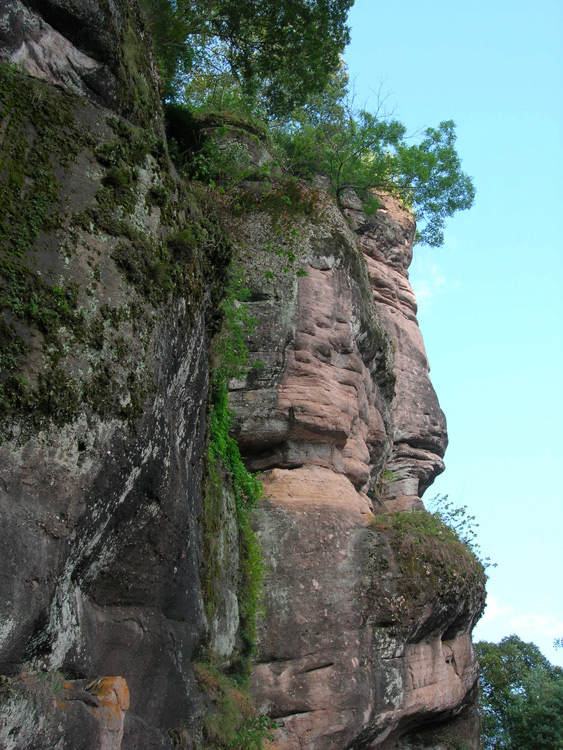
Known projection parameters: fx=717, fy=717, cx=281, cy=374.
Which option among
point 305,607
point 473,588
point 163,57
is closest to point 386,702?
point 305,607

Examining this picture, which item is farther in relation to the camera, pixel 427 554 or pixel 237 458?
pixel 427 554

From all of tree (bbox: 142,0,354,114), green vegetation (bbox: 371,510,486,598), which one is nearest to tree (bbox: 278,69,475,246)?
tree (bbox: 142,0,354,114)

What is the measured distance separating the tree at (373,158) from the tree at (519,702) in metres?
13.3

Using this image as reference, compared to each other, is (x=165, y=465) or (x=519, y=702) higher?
(x=165, y=465)

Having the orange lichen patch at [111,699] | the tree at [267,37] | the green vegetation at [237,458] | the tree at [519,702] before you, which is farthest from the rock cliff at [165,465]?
the tree at [519,702]

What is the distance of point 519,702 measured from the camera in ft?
63.4

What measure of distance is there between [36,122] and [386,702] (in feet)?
28.9

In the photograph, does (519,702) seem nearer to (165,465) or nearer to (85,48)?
(165,465)

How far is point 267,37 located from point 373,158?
5.81 m

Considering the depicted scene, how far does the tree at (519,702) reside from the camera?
1853 cm

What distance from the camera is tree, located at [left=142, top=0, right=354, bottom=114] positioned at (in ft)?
46.5

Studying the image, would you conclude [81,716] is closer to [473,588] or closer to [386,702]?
[386,702]

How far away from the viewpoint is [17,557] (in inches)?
169

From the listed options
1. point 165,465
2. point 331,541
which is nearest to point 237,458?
point 331,541
